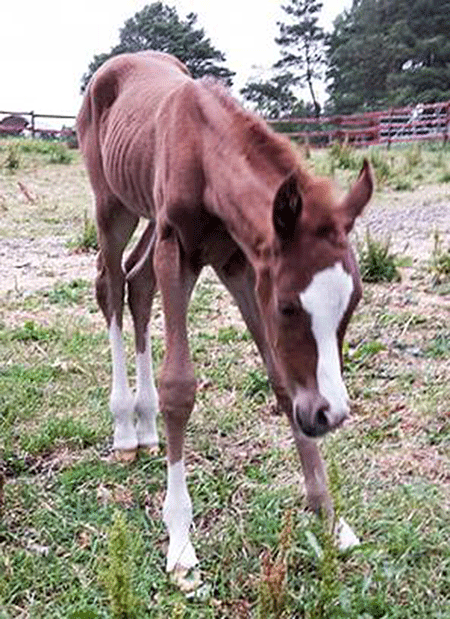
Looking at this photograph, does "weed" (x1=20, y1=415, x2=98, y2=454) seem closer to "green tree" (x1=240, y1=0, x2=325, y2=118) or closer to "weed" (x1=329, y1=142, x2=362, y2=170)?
"weed" (x1=329, y1=142, x2=362, y2=170)

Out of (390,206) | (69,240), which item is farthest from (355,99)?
(69,240)

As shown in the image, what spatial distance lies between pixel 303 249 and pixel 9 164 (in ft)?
42.5

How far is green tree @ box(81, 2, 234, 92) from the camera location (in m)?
37.8

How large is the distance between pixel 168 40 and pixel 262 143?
3991cm

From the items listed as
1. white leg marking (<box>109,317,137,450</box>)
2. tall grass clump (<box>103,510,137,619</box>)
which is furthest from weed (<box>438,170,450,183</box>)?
tall grass clump (<box>103,510,137,619</box>)

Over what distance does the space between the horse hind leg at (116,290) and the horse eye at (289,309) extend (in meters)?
1.39

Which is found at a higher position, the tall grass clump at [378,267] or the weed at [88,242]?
the tall grass clump at [378,267]

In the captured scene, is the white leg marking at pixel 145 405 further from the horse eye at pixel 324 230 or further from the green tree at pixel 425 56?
the green tree at pixel 425 56

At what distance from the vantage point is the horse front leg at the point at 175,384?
96.5 inches

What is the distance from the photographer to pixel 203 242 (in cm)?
258

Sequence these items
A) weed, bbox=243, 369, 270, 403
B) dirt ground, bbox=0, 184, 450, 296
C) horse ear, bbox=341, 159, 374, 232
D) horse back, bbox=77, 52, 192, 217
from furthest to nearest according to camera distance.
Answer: dirt ground, bbox=0, 184, 450, 296, weed, bbox=243, 369, 270, 403, horse back, bbox=77, 52, 192, 217, horse ear, bbox=341, 159, 374, 232

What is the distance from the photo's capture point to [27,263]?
22.1 feet

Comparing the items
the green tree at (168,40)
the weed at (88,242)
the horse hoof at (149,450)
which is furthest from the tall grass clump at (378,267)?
the green tree at (168,40)

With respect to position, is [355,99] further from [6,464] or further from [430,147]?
[6,464]
